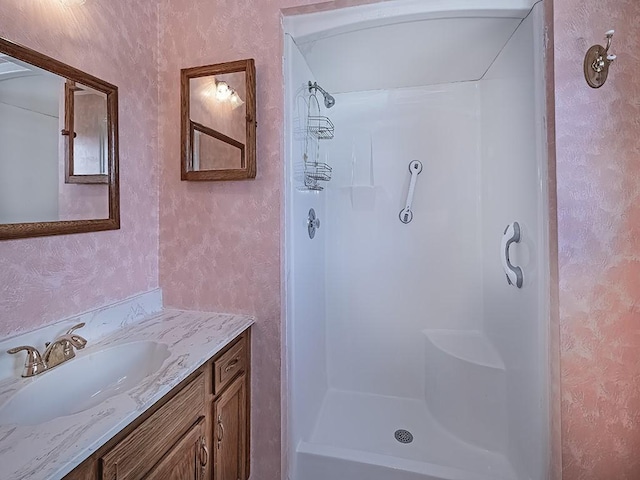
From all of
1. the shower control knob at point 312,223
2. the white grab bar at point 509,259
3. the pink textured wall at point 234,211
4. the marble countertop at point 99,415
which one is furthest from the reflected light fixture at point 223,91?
the white grab bar at point 509,259

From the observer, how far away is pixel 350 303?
227 cm

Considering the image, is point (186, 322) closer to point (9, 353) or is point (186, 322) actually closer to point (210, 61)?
point (9, 353)

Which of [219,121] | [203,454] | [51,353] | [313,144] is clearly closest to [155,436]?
[203,454]

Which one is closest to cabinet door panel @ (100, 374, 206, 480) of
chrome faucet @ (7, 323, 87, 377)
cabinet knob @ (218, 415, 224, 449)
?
cabinet knob @ (218, 415, 224, 449)

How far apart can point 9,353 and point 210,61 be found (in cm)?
135

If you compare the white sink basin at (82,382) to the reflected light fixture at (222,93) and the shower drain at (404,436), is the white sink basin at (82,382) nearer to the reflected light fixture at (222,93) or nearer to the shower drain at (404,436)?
the reflected light fixture at (222,93)

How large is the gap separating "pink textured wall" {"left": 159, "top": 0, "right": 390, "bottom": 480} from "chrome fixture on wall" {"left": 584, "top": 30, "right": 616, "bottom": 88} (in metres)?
1.14

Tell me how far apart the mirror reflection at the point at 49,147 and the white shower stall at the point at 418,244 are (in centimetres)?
76

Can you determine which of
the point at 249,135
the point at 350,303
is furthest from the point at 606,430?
the point at 249,135

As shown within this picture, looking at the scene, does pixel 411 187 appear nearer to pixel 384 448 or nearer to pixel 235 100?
pixel 235 100

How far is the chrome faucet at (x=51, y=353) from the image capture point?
3.03ft

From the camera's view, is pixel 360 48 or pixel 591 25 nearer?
pixel 591 25

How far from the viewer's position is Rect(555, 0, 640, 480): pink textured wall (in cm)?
112

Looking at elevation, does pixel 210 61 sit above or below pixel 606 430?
above
